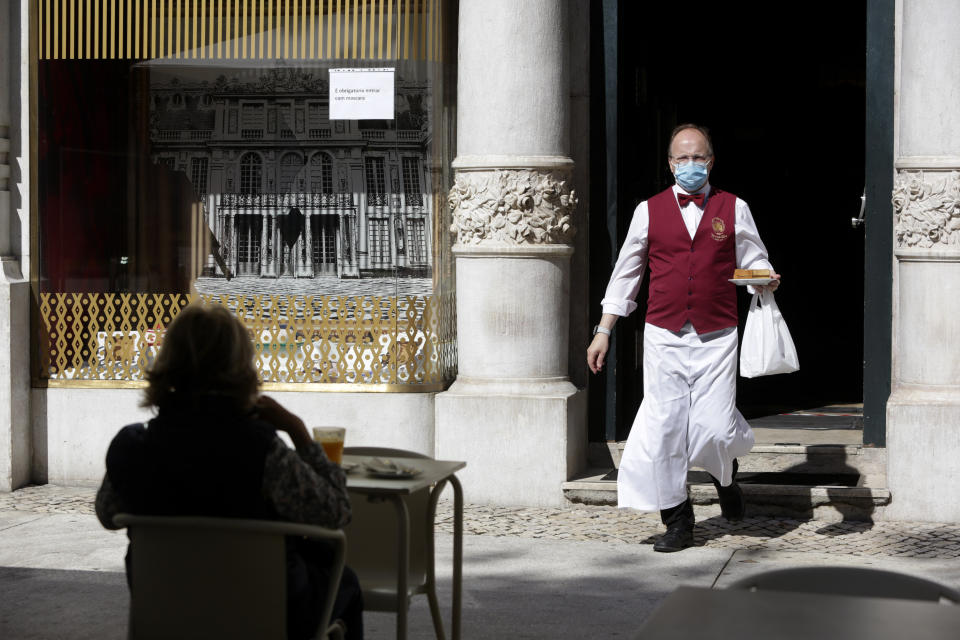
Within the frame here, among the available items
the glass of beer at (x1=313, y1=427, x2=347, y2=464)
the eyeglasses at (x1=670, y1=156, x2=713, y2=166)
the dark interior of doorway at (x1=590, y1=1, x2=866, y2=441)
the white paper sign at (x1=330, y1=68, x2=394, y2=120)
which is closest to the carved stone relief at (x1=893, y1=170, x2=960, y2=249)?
the eyeglasses at (x1=670, y1=156, x2=713, y2=166)

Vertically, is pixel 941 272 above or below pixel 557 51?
below

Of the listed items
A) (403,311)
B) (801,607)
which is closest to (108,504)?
(801,607)

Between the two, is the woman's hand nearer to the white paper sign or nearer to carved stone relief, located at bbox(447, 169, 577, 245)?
carved stone relief, located at bbox(447, 169, 577, 245)

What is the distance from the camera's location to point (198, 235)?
883 cm

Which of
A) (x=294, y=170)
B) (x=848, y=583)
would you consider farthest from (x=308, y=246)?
(x=848, y=583)

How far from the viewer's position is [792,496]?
7609mm

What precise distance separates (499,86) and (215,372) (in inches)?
182

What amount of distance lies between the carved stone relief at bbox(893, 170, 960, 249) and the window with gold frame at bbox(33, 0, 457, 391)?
2.62 m

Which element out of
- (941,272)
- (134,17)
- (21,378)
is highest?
(134,17)

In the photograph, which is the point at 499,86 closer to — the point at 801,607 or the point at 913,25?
the point at 913,25

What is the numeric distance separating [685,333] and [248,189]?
318cm

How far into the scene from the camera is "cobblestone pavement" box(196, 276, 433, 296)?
8469 mm

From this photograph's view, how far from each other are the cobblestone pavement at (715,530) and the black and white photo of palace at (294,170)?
65.6 inches

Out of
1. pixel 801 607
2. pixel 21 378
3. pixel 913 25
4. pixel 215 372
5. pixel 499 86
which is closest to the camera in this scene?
pixel 801 607
